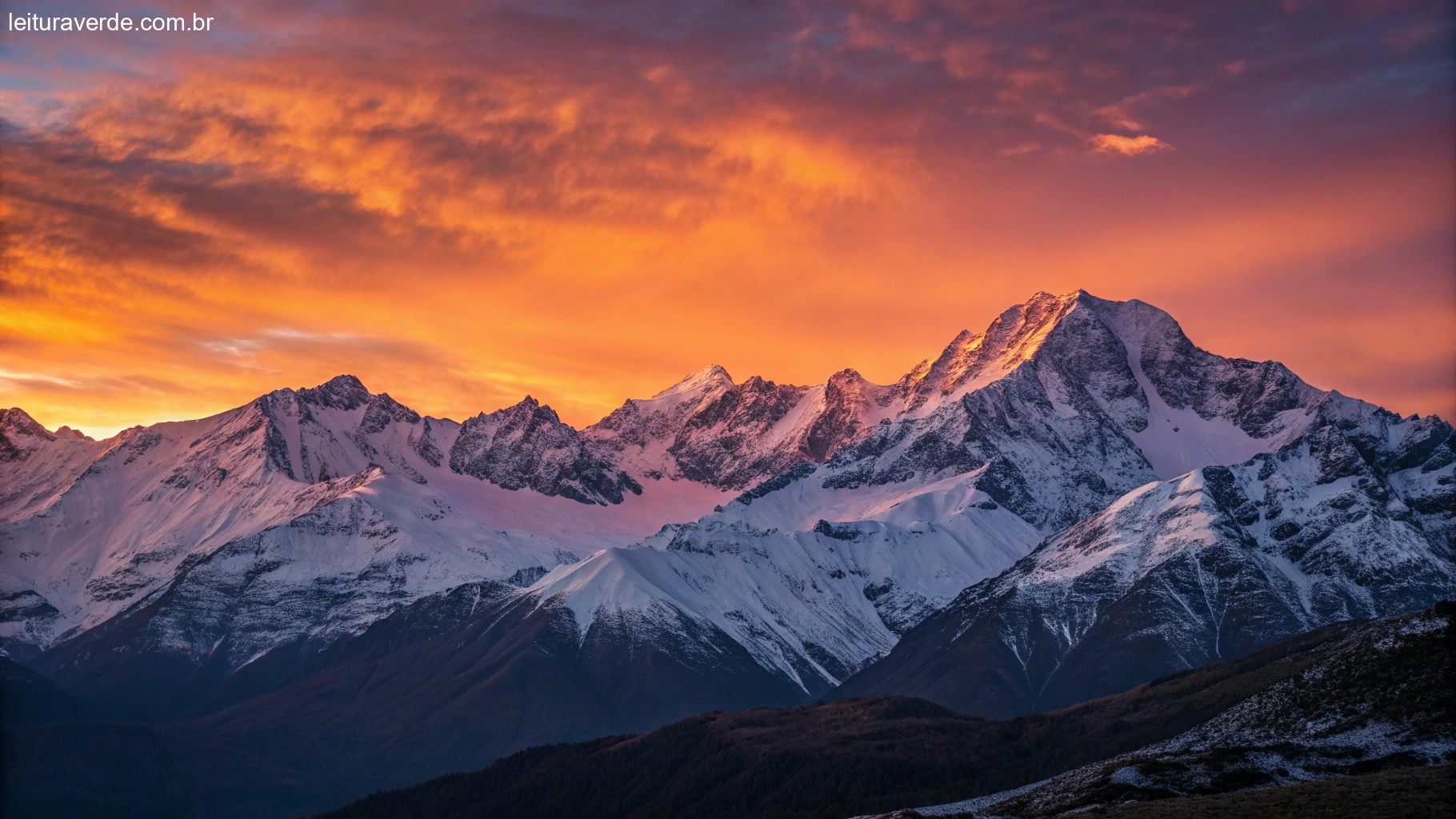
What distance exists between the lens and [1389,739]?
19925cm

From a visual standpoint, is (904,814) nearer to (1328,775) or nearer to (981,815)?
(981,815)

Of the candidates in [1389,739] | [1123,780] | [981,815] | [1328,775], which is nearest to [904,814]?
[981,815]

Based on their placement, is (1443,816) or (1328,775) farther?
(1328,775)

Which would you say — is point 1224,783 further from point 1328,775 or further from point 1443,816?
point 1443,816

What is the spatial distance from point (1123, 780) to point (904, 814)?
84.2ft

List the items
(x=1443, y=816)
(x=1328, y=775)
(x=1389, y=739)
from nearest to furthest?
(x=1443, y=816)
(x=1328, y=775)
(x=1389, y=739)

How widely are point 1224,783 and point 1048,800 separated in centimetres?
1996

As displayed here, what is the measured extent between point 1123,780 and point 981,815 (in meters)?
16.7

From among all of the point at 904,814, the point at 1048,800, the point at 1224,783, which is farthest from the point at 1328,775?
the point at 904,814

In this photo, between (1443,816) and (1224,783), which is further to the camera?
(1224,783)

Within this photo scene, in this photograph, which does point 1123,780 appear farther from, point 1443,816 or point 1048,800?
point 1443,816

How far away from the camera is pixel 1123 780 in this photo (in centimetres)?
18812

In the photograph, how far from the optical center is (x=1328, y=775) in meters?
184

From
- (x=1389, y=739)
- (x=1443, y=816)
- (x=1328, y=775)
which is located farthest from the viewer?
(x=1389, y=739)
